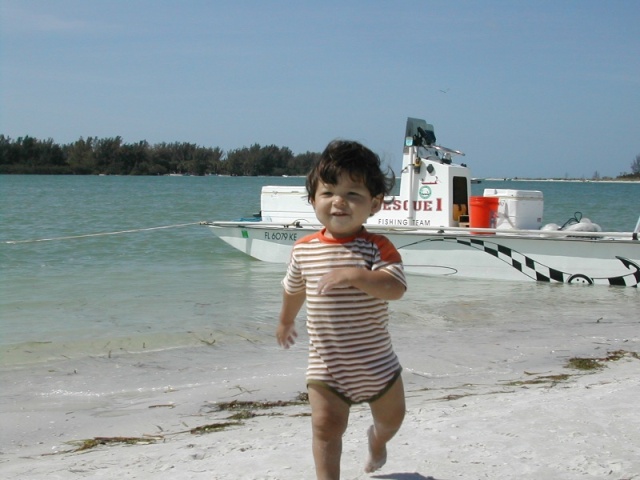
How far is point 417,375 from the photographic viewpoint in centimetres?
613

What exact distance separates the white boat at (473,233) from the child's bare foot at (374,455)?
907cm

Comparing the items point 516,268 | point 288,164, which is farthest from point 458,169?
point 288,164

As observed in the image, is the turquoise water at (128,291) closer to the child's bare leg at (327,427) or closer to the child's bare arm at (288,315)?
the child's bare arm at (288,315)

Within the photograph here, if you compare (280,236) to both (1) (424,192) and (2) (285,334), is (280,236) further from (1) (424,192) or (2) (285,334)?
(2) (285,334)

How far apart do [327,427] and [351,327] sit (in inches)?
15.6

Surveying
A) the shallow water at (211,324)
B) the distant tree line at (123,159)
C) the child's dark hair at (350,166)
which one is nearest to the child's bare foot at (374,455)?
the child's dark hair at (350,166)

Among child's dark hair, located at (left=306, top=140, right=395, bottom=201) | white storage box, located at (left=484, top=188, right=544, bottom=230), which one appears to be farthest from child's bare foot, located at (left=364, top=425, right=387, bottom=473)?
white storage box, located at (left=484, top=188, right=544, bottom=230)

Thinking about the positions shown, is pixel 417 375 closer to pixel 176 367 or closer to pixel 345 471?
pixel 176 367

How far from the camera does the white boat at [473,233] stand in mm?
11930

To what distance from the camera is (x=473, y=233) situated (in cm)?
1270

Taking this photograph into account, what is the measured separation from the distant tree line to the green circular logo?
80.3 meters

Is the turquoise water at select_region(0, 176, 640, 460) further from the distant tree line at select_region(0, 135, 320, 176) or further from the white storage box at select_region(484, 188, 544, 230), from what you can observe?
the distant tree line at select_region(0, 135, 320, 176)

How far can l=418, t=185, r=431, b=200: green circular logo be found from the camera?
13.4m

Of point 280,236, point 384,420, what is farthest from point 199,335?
point 280,236
